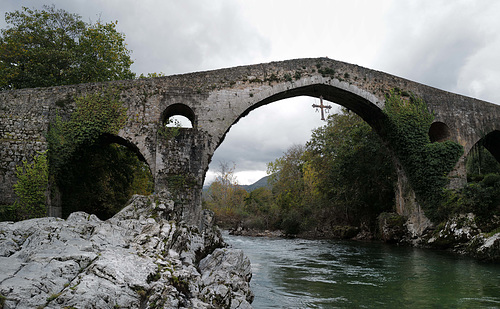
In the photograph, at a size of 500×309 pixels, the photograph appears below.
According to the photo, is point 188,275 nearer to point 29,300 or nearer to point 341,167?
point 29,300

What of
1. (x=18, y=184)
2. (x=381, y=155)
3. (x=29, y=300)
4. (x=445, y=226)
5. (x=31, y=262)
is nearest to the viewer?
(x=29, y=300)

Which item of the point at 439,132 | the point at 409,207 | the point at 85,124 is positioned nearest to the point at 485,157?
the point at 439,132

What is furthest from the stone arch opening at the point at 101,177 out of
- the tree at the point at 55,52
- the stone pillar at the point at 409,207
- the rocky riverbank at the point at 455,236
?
the stone pillar at the point at 409,207

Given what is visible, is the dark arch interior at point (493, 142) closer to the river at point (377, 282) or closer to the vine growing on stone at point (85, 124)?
the river at point (377, 282)

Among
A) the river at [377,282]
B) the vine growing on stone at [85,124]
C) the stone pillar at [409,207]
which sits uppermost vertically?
the vine growing on stone at [85,124]

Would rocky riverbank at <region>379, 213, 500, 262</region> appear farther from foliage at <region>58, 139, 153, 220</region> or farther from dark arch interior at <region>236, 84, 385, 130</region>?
foliage at <region>58, 139, 153, 220</region>

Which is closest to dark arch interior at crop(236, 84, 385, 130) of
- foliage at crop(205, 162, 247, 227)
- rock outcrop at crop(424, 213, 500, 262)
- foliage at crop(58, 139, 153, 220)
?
rock outcrop at crop(424, 213, 500, 262)

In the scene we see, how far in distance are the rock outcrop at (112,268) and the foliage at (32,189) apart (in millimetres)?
5171

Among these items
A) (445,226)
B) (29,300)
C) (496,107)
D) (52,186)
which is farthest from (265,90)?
(496,107)

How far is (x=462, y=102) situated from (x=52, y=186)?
53.9 ft

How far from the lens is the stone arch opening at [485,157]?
16422 millimetres

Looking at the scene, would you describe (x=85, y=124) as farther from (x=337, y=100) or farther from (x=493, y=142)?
(x=493, y=142)

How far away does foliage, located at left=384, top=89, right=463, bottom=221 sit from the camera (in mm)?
14023

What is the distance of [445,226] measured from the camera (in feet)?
42.4
